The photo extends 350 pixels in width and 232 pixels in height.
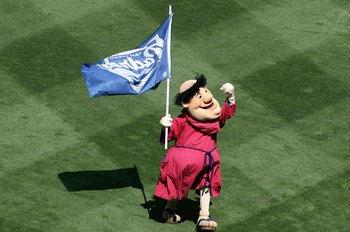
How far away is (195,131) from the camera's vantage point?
1730 cm

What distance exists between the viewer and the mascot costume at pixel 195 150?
1723 centimetres

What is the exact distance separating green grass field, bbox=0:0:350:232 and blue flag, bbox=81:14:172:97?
1.60 m

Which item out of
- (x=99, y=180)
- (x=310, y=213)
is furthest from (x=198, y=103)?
(x=310, y=213)

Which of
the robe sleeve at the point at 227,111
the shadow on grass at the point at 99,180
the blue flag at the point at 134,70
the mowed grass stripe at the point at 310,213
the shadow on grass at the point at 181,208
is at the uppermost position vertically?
the blue flag at the point at 134,70

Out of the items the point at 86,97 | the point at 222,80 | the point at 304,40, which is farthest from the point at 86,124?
the point at 304,40

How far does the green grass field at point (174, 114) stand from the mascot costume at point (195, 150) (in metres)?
0.46

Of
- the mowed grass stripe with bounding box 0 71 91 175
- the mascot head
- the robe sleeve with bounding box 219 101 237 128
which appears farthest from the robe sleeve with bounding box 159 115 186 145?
the mowed grass stripe with bounding box 0 71 91 175

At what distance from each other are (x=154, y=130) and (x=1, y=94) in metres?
2.50

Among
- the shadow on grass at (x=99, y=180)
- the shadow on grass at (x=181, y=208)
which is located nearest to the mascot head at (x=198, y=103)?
the shadow on grass at (x=181, y=208)

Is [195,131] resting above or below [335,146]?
above

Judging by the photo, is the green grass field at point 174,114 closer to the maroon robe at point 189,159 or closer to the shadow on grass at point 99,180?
the shadow on grass at point 99,180

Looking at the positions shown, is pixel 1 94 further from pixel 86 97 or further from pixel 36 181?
pixel 36 181

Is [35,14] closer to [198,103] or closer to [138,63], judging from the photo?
[138,63]

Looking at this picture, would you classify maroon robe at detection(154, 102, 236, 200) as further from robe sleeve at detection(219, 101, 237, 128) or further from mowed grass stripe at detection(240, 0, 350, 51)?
mowed grass stripe at detection(240, 0, 350, 51)
